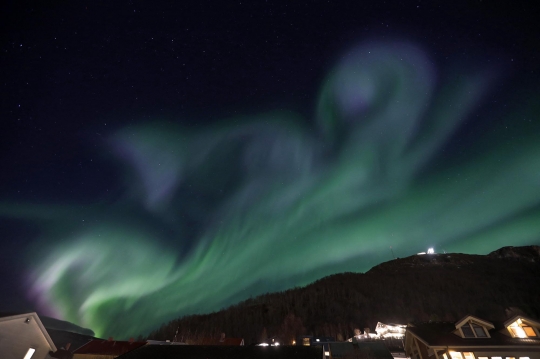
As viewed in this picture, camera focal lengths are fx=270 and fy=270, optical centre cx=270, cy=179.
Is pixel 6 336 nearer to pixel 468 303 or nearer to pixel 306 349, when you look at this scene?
pixel 306 349

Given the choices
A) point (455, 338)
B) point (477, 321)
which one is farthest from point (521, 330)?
point (455, 338)

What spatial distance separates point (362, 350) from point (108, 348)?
4055cm

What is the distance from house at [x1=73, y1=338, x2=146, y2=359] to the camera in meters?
38.6

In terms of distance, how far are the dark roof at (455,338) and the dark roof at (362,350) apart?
11.7 metres

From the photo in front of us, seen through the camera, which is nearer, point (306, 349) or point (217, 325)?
point (306, 349)

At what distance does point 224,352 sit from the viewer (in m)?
19.5

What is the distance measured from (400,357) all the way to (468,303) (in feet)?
425

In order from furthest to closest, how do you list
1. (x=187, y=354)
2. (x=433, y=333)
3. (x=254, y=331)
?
(x=254, y=331) → (x=433, y=333) → (x=187, y=354)

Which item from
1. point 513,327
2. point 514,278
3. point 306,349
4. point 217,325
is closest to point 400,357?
point 513,327

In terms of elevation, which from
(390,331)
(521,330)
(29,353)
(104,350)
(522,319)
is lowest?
(521,330)

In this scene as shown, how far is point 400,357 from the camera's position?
153 feet

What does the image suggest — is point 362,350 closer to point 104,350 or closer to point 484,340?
point 484,340

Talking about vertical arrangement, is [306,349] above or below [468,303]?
below

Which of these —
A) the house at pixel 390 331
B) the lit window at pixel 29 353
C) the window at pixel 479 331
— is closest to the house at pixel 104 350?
the lit window at pixel 29 353
